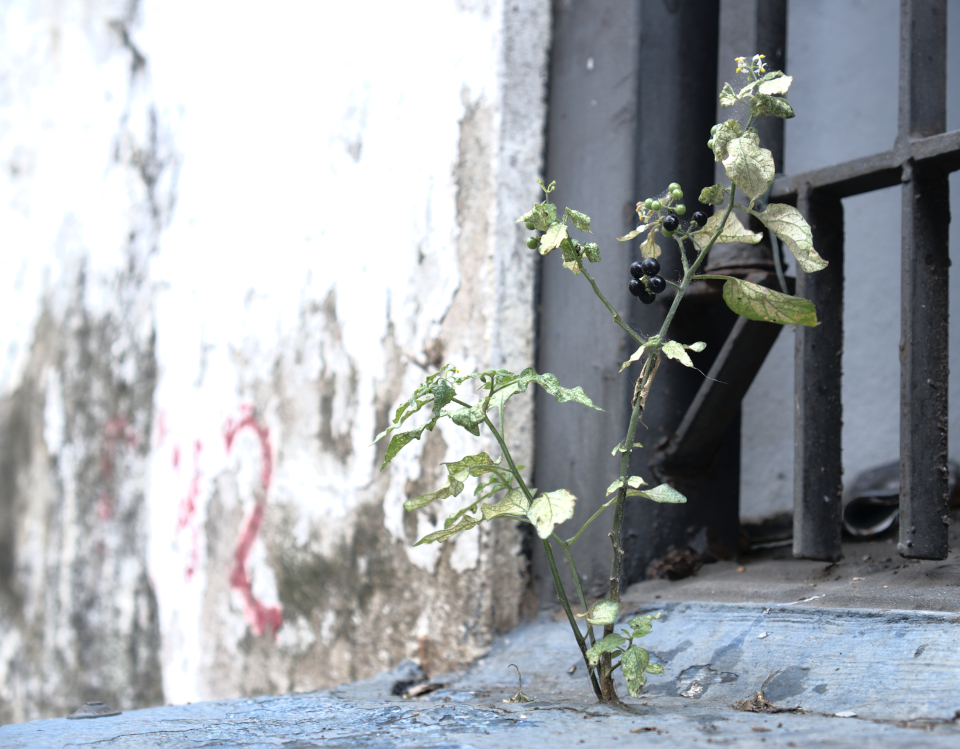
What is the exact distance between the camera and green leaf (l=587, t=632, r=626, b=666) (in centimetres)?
92

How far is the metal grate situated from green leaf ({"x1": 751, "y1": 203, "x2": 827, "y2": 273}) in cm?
32

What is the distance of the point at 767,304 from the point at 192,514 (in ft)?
7.43

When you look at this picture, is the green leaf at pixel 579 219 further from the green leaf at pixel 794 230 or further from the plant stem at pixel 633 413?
the green leaf at pixel 794 230

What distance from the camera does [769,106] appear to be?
87 centimetres

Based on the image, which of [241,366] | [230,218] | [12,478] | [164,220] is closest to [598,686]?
[241,366]

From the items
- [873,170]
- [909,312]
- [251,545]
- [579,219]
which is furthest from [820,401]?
[251,545]

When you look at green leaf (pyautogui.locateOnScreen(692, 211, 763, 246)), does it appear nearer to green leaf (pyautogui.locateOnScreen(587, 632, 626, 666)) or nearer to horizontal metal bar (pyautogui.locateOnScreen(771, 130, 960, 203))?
horizontal metal bar (pyautogui.locateOnScreen(771, 130, 960, 203))

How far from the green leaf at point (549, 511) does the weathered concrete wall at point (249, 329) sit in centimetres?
65

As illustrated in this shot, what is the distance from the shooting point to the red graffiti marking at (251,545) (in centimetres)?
221

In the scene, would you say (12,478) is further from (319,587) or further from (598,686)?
(598,686)

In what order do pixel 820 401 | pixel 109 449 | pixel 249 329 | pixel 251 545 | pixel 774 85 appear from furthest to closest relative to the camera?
pixel 109 449
pixel 249 329
pixel 251 545
pixel 820 401
pixel 774 85

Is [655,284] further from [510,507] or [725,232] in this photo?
[510,507]

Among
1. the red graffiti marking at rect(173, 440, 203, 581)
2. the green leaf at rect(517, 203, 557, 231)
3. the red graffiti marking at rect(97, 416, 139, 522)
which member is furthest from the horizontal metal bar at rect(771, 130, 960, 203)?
the red graffiti marking at rect(97, 416, 139, 522)

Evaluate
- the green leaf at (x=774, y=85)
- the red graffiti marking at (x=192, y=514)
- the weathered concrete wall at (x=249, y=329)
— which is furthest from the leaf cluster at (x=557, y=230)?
the red graffiti marking at (x=192, y=514)
